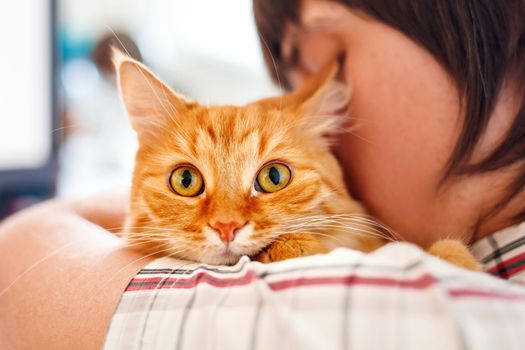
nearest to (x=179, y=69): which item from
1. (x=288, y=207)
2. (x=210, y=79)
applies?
(x=210, y=79)

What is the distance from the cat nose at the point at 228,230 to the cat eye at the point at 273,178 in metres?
0.15

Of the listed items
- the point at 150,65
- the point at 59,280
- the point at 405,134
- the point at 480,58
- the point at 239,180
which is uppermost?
the point at 150,65

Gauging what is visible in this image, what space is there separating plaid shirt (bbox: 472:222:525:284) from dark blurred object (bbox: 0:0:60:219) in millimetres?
1887

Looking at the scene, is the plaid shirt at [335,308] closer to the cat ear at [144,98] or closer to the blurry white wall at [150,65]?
the cat ear at [144,98]

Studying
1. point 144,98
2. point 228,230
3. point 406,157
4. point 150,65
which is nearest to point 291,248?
point 228,230

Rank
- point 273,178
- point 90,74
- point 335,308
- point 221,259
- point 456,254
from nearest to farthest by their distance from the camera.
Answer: point 335,308
point 456,254
point 221,259
point 273,178
point 90,74

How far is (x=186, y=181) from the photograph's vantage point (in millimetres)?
1167

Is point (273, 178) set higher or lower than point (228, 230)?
higher

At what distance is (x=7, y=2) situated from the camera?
2.02 metres

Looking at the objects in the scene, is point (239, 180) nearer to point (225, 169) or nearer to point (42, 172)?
point (225, 169)

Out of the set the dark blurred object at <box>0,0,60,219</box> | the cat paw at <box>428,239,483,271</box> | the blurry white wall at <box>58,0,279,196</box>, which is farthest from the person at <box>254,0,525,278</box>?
the blurry white wall at <box>58,0,279,196</box>

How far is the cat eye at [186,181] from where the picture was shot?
3.78 ft

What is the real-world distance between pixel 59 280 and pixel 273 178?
0.53 meters

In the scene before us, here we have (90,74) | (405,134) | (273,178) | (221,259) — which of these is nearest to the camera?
(221,259)
